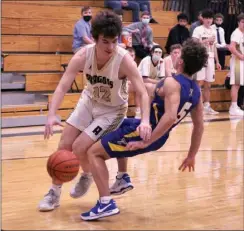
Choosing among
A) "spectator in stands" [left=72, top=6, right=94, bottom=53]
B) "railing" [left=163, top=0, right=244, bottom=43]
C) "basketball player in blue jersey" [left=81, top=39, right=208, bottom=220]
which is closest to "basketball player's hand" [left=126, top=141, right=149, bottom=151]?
"basketball player in blue jersey" [left=81, top=39, right=208, bottom=220]

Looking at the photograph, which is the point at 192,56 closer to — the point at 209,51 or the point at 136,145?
the point at 136,145

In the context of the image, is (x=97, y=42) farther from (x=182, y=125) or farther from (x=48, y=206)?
(x=182, y=125)

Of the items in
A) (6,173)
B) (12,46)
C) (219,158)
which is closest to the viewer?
(6,173)

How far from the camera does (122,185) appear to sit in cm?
477

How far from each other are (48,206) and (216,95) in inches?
319

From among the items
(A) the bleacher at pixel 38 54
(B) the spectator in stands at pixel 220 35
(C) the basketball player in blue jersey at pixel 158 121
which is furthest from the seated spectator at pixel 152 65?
(C) the basketball player in blue jersey at pixel 158 121

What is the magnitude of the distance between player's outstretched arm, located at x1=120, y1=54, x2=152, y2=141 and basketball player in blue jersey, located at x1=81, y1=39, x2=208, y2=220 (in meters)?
0.11

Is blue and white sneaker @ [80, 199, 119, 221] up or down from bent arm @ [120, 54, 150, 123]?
down

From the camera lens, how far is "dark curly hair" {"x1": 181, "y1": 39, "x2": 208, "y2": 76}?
4.23 meters

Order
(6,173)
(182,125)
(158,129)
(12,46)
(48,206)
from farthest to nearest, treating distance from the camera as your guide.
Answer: (12,46), (182,125), (6,173), (48,206), (158,129)

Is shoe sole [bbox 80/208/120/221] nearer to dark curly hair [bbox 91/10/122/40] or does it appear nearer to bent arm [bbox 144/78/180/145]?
bent arm [bbox 144/78/180/145]

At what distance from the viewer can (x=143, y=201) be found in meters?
4.86

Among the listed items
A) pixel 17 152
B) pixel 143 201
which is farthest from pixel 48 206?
pixel 17 152

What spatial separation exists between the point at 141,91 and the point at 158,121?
0.84 ft
